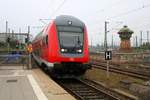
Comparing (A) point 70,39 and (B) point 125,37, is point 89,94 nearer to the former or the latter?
(A) point 70,39

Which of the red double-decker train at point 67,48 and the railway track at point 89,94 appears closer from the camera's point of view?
the railway track at point 89,94

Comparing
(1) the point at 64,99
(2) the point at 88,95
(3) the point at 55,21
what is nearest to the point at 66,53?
(3) the point at 55,21

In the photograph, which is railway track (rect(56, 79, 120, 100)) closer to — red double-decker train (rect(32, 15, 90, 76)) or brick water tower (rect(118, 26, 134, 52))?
red double-decker train (rect(32, 15, 90, 76))

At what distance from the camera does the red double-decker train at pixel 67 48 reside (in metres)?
18.4

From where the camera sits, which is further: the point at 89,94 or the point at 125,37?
the point at 125,37

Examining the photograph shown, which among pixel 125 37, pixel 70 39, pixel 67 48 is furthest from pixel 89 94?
pixel 125 37

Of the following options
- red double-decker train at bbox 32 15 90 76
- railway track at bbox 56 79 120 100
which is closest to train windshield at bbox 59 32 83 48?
red double-decker train at bbox 32 15 90 76

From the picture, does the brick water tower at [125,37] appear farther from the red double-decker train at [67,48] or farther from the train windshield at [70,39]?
the train windshield at [70,39]

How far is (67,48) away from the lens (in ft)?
61.5

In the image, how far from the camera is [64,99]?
11.4 metres

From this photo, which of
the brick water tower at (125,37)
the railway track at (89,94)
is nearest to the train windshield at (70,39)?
the railway track at (89,94)

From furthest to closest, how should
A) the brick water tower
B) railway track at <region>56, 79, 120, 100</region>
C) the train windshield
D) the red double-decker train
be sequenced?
the brick water tower, the train windshield, the red double-decker train, railway track at <region>56, 79, 120, 100</region>

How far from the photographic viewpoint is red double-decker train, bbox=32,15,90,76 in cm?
1844

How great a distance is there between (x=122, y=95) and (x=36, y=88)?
347cm
